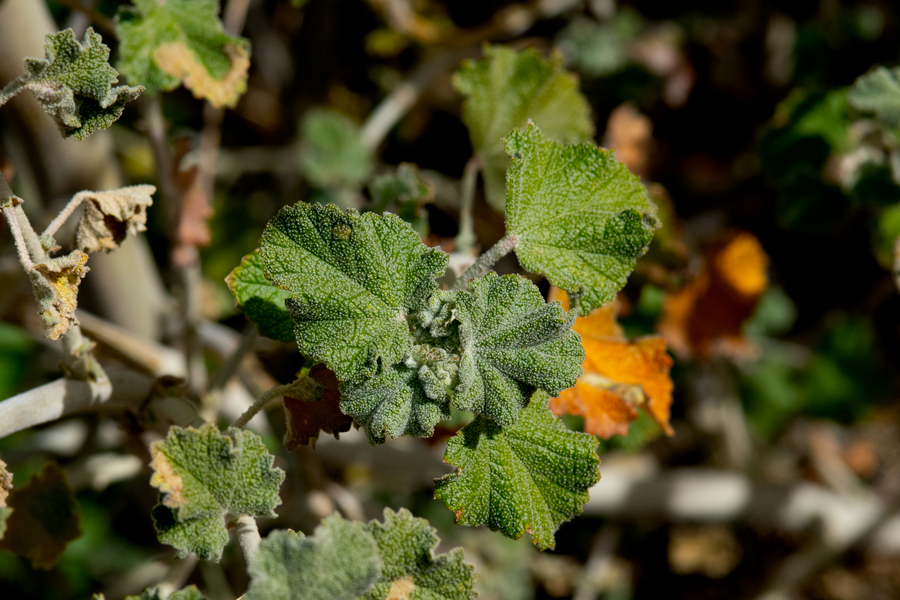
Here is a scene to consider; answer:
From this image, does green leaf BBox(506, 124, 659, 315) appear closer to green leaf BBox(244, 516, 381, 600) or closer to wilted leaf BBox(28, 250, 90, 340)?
green leaf BBox(244, 516, 381, 600)

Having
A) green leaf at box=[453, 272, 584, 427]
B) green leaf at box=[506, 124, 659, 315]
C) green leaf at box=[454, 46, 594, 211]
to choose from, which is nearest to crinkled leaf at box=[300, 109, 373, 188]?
green leaf at box=[454, 46, 594, 211]

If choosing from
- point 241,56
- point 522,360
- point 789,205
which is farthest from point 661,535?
point 241,56

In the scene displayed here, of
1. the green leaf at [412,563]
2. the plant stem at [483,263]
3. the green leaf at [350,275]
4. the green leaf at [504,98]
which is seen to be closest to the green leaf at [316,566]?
the green leaf at [412,563]

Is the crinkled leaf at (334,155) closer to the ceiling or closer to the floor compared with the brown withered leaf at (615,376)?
closer to the ceiling

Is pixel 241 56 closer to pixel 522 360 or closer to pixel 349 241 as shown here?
pixel 349 241

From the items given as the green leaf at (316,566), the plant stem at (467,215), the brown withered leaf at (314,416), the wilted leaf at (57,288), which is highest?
the wilted leaf at (57,288)

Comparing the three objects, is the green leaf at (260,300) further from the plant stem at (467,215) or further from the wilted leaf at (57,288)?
the plant stem at (467,215)
